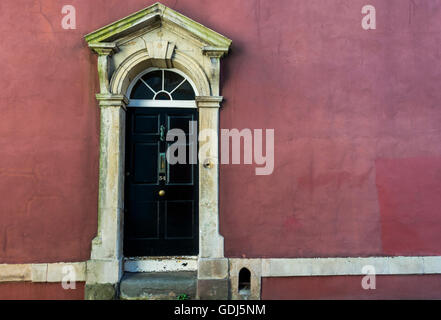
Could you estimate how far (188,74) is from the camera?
4918mm

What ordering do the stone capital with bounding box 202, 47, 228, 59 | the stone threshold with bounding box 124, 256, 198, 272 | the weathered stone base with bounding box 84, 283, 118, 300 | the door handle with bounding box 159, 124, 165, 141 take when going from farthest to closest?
the door handle with bounding box 159, 124, 165, 141, the stone threshold with bounding box 124, 256, 198, 272, the stone capital with bounding box 202, 47, 228, 59, the weathered stone base with bounding box 84, 283, 118, 300

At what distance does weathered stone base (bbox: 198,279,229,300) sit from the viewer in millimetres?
4418

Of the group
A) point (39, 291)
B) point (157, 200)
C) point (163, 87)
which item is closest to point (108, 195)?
point (157, 200)

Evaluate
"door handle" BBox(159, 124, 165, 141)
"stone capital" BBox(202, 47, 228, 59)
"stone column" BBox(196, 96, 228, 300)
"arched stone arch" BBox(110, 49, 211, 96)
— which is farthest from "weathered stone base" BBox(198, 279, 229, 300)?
"stone capital" BBox(202, 47, 228, 59)

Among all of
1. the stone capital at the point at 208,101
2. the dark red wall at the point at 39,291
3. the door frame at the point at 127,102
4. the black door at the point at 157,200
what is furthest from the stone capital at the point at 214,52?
the dark red wall at the point at 39,291

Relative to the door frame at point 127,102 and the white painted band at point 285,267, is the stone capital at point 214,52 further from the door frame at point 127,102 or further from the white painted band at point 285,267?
the white painted band at point 285,267

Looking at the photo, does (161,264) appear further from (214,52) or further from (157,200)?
(214,52)

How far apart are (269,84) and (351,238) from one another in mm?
2225

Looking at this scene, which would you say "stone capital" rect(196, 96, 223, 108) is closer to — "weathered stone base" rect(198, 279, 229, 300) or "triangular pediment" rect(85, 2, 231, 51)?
"triangular pediment" rect(85, 2, 231, 51)

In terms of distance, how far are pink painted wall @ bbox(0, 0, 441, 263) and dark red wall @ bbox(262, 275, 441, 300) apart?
33 cm

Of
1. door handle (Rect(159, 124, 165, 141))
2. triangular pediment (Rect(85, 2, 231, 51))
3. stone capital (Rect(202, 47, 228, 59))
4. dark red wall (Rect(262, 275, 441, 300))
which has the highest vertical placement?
triangular pediment (Rect(85, 2, 231, 51))

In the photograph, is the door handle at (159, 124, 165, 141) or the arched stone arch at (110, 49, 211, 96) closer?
the arched stone arch at (110, 49, 211, 96)

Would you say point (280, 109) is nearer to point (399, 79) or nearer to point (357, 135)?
point (357, 135)

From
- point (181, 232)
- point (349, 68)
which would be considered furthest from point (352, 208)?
point (181, 232)
